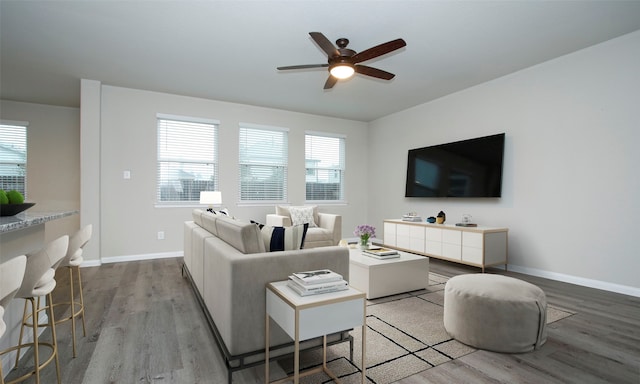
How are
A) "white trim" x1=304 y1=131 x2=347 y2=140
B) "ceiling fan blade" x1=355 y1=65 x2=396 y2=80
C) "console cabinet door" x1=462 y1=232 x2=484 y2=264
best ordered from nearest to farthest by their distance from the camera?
1. "ceiling fan blade" x1=355 y1=65 x2=396 y2=80
2. "console cabinet door" x1=462 y1=232 x2=484 y2=264
3. "white trim" x1=304 y1=131 x2=347 y2=140

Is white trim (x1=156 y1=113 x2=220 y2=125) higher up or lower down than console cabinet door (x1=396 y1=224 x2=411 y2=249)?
higher up

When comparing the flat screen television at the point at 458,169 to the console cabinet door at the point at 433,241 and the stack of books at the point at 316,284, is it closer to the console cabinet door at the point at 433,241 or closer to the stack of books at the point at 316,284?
the console cabinet door at the point at 433,241

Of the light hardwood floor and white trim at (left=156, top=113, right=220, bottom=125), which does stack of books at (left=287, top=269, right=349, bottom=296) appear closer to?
the light hardwood floor

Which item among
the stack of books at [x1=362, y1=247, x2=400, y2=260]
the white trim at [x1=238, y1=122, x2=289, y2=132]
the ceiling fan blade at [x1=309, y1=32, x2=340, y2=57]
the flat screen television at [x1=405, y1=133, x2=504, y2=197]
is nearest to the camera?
the ceiling fan blade at [x1=309, y1=32, x2=340, y2=57]

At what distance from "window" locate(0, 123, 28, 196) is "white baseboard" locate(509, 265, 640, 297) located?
7970 mm

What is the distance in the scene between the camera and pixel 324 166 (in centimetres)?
659

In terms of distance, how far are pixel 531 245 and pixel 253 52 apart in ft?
13.8

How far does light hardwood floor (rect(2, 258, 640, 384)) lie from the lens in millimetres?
1781

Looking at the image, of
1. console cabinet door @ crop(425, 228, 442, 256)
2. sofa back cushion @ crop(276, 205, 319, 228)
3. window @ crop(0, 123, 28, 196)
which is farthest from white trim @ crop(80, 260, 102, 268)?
console cabinet door @ crop(425, 228, 442, 256)

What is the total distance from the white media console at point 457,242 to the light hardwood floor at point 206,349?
85cm

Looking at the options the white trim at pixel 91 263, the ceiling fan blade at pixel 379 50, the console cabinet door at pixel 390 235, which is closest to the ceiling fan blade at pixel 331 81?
the ceiling fan blade at pixel 379 50

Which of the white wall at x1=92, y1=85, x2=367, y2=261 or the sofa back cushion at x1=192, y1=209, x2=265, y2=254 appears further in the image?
the white wall at x1=92, y1=85, x2=367, y2=261

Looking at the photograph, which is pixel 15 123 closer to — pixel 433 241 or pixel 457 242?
pixel 433 241

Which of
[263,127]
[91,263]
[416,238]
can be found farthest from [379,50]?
[91,263]
